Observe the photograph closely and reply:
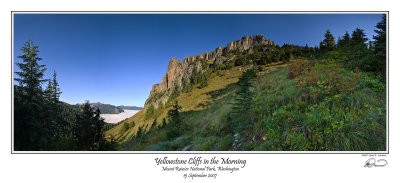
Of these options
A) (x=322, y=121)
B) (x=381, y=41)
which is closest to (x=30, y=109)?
(x=322, y=121)

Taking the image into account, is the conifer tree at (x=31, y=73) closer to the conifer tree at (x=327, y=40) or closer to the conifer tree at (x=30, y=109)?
the conifer tree at (x=30, y=109)

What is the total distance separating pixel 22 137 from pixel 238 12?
6.98 m
